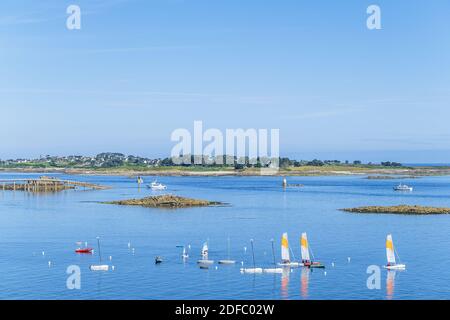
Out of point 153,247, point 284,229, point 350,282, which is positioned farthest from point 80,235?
point 350,282

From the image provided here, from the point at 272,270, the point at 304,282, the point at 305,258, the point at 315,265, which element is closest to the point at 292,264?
the point at 305,258

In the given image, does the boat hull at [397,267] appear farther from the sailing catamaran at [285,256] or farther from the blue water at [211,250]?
the sailing catamaran at [285,256]

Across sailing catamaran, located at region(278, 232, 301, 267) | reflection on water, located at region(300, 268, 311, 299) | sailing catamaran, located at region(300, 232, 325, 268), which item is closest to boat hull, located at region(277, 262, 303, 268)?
sailing catamaran, located at region(278, 232, 301, 267)

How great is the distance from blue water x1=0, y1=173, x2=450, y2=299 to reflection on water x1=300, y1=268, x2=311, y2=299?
205mm

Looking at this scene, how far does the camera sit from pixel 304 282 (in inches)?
1630

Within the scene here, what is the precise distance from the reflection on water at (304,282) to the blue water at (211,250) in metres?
0.21

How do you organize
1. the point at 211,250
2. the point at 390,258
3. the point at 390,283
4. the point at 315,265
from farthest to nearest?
1. the point at 211,250
2. the point at 390,258
3. the point at 315,265
4. the point at 390,283

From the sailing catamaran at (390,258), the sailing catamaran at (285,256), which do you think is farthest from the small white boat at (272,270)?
the sailing catamaran at (390,258)

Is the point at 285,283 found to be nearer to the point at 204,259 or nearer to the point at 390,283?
the point at 390,283

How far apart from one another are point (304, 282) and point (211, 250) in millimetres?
14422

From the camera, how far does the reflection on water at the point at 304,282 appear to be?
3804cm

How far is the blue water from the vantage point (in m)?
38.8

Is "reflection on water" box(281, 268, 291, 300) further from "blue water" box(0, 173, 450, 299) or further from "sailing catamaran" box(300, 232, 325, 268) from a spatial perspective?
"sailing catamaran" box(300, 232, 325, 268)

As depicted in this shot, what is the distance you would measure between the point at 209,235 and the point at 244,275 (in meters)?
21.1
